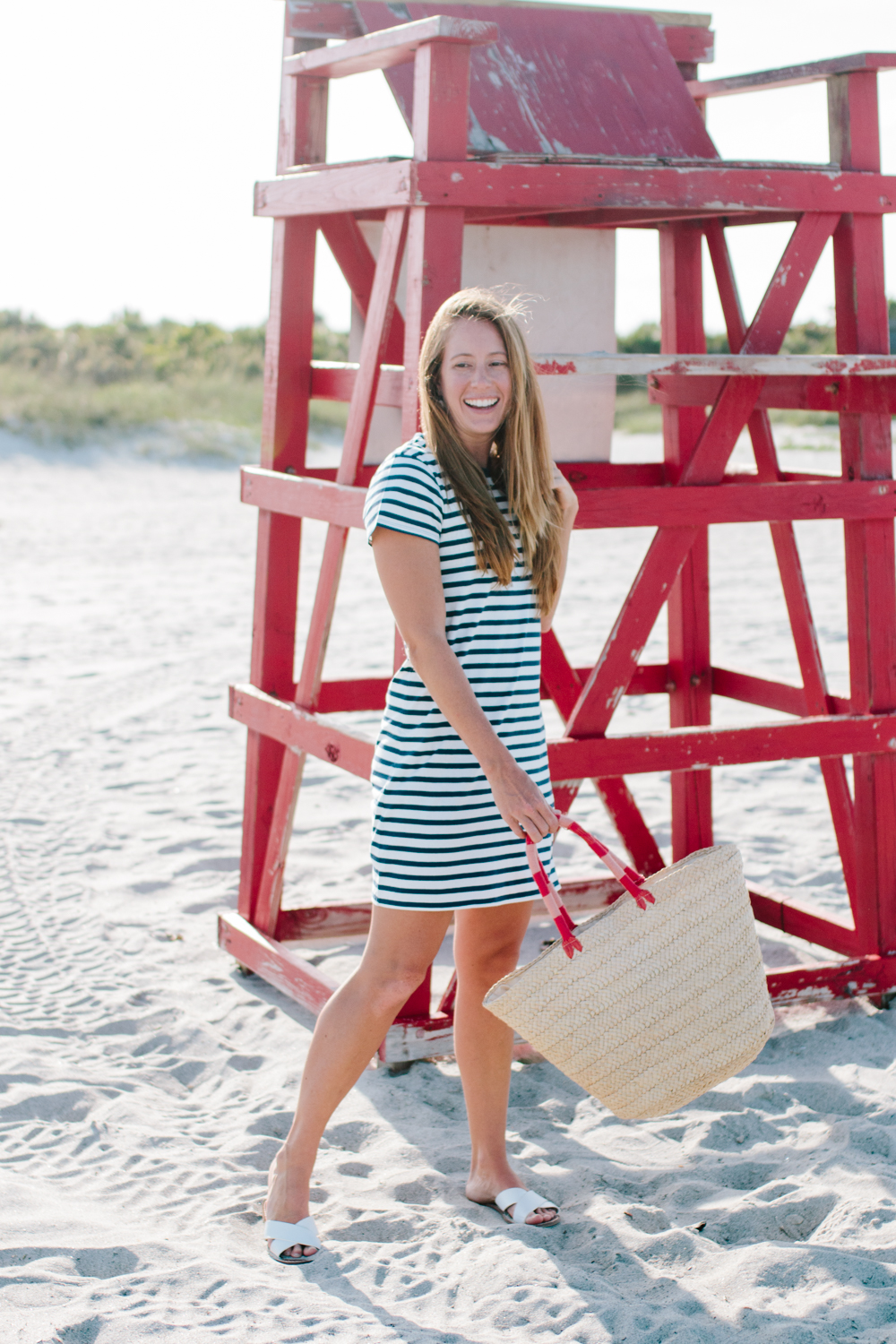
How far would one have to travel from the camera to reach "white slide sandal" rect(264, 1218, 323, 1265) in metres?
2.96

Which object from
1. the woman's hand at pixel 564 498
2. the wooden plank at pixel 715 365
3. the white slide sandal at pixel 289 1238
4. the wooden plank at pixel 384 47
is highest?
the wooden plank at pixel 384 47

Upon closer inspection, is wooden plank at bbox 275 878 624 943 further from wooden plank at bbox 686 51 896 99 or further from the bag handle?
wooden plank at bbox 686 51 896 99

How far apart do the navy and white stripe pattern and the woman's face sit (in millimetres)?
119

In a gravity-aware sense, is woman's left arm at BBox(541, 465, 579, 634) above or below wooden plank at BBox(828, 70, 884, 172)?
below

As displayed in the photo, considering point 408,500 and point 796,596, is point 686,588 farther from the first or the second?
point 408,500

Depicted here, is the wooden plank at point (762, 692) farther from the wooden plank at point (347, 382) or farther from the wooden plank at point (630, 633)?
the wooden plank at point (347, 382)

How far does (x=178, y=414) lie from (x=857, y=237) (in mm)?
18781

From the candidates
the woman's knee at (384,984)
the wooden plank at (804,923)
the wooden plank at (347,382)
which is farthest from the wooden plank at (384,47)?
the wooden plank at (804,923)

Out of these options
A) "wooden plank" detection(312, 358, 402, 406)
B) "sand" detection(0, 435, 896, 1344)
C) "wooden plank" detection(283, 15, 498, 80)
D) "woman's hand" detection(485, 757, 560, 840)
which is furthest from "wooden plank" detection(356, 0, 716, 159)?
"sand" detection(0, 435, 896, 1344)

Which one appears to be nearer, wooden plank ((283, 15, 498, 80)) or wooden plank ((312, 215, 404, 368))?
wooden plank ((283, 15, 498, 80))

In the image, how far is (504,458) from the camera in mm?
2959

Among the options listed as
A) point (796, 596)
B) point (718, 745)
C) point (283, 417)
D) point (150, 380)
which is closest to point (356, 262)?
point (283, 417)

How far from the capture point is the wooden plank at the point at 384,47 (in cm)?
343

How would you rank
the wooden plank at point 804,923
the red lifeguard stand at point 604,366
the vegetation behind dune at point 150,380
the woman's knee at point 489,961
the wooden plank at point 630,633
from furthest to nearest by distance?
the vegetation behind dune at point 150,380
the wooden plank at point 804,923
the wooden plank at point 630,633
the red lifeguard stand at point 604,366
the woman's knee at point 489,961
